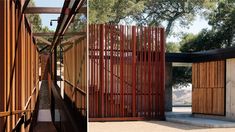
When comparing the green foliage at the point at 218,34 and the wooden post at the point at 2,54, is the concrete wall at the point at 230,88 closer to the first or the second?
the green foliage at the point at 218,34

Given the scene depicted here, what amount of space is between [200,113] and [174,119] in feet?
6.74

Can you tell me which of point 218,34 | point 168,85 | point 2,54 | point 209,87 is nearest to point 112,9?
point 218,34

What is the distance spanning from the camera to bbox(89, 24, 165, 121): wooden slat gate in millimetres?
15289

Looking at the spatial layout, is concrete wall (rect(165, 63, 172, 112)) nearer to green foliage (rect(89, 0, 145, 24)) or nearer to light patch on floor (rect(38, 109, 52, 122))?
green foliage (rect(89, 0, 145, 24))

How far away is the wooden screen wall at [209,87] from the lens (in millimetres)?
15414

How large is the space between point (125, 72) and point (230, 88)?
374 cm

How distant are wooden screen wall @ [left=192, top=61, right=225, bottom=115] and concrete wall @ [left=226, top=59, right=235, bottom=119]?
Answer: 0.28m

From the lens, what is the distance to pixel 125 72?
51.7ft

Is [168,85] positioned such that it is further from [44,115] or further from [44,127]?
[44,127]

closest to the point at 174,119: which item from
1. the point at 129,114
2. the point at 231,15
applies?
the point at 129,114

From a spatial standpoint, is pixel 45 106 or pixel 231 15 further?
pixel 231 15

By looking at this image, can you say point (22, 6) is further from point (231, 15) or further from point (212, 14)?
point (212, 14)

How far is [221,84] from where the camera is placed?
15.4m

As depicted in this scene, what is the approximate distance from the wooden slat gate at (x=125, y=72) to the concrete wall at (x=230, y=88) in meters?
2.36
